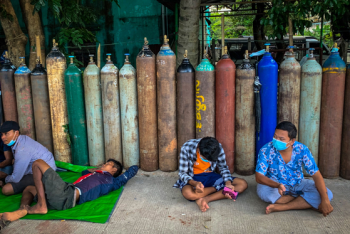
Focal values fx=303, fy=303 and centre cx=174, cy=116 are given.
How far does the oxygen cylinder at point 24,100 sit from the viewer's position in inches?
176

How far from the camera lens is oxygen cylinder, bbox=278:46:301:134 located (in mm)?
3871

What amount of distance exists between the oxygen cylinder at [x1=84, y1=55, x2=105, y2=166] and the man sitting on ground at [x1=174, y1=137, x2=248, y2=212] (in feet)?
4.76

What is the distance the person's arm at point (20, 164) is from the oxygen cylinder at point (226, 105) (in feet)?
8.11

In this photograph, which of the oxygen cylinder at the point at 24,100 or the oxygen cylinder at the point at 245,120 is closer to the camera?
the oxygen cylinder at the point at 245,120

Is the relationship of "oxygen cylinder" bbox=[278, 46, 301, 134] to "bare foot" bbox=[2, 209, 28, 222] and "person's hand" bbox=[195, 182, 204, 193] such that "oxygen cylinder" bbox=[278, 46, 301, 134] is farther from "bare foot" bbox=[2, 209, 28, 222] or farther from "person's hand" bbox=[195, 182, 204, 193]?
"bare foot" bbox=[2, 209, 28, 222]

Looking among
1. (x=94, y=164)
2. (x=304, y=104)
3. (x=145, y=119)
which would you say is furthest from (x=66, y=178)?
(x=304, y=104)

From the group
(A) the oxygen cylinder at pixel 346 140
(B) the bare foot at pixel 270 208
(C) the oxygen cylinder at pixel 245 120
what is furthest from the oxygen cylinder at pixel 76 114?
(A) the oxygen cylinder at pixel 346 140

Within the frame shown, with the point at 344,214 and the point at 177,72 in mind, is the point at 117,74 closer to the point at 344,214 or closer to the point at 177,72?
the point at 177,72

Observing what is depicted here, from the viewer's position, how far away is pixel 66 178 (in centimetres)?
427

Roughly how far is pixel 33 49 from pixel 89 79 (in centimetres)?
210

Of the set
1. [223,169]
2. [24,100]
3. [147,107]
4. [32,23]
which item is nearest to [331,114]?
[223,169]

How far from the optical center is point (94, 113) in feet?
14.6

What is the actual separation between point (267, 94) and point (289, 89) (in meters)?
0.28

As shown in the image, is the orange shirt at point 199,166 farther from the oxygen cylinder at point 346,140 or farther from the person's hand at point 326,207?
the oxygen cylinder at point 346,140
